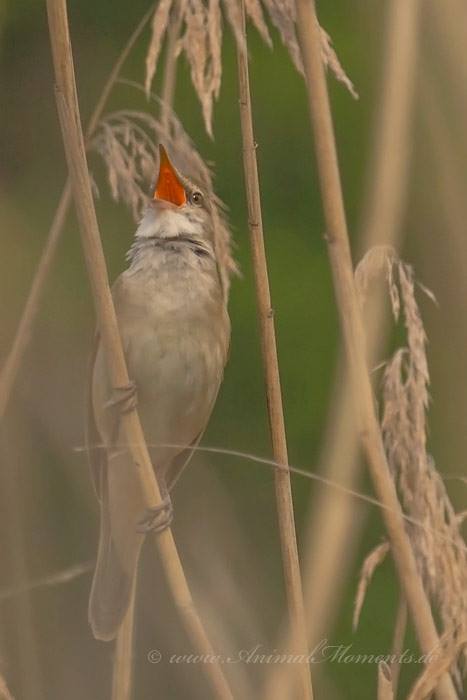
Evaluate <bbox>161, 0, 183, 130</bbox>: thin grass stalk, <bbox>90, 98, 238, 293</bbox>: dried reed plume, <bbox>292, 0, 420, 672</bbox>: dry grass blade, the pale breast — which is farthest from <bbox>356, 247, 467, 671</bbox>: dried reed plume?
the pale breast

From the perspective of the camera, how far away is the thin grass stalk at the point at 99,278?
1.33 meters

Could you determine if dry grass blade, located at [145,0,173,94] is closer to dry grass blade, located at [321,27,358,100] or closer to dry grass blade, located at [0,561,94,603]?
dry grass blade, located at [321,27,358,100]

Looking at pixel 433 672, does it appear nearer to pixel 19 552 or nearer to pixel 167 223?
pixel 19 552

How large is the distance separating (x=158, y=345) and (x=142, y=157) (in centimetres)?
39

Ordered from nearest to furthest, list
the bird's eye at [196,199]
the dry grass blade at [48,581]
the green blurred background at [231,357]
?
the dry grass blade at [48,581]
the bird's eye at [196,199]
the green blurred background at [231,357]

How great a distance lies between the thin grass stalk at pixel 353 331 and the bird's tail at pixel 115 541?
556 millimetres

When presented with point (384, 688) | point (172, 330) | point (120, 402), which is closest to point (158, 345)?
point (172, 330)

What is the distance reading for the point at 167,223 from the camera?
197cm

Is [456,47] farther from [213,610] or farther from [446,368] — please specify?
[213,610]

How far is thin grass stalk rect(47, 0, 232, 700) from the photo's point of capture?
52.3 inches

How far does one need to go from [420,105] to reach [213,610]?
2.94 feet

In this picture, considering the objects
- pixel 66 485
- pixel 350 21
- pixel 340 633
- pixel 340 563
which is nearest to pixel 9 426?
pixel 66 485

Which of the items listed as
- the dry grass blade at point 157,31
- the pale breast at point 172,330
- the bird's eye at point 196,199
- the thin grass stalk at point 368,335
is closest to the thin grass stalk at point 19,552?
the pale breast at point 172,330

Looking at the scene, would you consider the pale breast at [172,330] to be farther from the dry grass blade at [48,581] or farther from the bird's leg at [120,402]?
the dry grass blade at [48,581]
